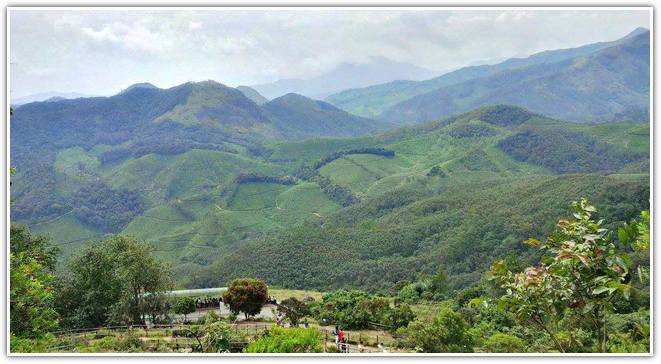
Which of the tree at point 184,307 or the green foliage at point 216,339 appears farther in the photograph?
the tree at point 184,307

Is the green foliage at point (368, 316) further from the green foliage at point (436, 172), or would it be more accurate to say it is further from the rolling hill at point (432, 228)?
the green foliage at point (436, 172)

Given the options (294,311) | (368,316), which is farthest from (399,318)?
(294,311)

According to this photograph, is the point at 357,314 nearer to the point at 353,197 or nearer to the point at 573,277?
the point at 573,277

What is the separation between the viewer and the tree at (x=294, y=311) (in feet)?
77.2

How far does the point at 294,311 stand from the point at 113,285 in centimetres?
769

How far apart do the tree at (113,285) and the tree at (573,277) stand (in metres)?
17.9

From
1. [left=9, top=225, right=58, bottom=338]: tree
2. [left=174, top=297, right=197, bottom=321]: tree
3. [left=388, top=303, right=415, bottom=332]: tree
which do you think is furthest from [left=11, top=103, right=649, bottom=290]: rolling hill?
[left=9, top=225, right=58, bottom=338]: tree

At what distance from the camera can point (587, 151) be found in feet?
419

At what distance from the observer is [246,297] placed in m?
23.9

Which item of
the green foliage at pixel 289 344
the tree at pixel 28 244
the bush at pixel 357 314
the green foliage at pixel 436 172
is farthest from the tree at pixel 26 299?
the green foliage at pixel 436 172

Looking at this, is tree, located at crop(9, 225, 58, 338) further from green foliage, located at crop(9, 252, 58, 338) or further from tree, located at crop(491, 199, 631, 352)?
tree, located at crop(491, 199, 631, 352)

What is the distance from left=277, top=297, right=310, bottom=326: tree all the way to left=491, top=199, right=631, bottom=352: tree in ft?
55.8

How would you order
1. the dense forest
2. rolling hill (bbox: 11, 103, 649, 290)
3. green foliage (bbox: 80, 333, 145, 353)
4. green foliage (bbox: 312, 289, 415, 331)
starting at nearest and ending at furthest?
the dense forest, green foliage (bbox: 80, 333, 145, 353), green foliage (bbox: 312, 289, 415, 331), rolling hill (bbox: 11, 103, 649, 290)

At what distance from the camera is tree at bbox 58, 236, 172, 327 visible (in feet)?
70.5
